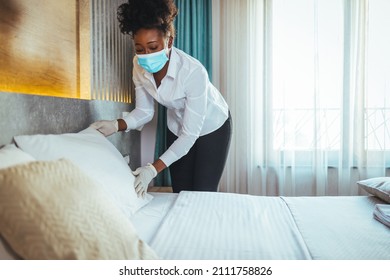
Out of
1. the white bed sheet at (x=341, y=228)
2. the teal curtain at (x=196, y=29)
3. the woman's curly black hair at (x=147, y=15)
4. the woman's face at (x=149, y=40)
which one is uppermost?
the teal curtain at (x=196, y=29)

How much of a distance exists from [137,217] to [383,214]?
77cm

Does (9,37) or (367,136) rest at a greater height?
(9,37)

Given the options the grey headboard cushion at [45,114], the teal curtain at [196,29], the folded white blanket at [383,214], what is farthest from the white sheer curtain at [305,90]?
the folded white blanket at [383,214]

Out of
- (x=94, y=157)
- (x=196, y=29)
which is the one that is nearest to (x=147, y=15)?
(x=94, y=157)

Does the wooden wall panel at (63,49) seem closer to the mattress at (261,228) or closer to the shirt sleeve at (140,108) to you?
the shirt sleeve at (140,108)

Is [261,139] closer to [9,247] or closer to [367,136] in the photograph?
[367,136]

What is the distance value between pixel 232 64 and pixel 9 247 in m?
2.18

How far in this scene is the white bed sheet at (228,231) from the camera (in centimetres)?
79

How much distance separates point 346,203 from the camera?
1.23 meters

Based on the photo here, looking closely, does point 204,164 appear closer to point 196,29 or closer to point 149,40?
point 149,40

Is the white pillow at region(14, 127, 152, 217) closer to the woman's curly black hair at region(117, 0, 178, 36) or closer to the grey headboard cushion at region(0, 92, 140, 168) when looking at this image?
the grey headboard cushion at region(0, 92, 140, 168)

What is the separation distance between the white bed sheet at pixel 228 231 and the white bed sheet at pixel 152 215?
0.03 metres

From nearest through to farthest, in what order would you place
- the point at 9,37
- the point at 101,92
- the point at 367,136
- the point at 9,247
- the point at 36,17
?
the point at 9,247
the point at 9,37
the point at 36,17
the point at 101,92
the point at 367,136
